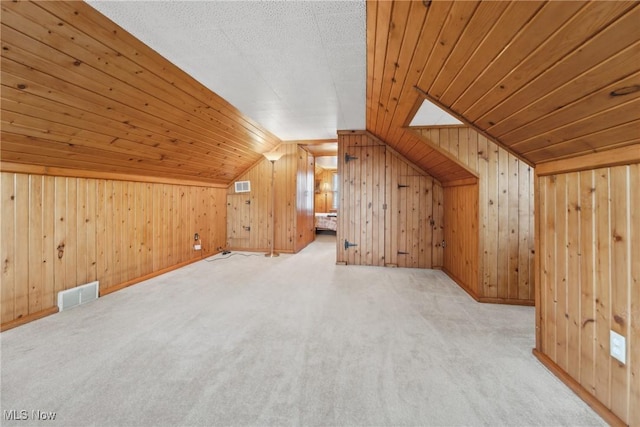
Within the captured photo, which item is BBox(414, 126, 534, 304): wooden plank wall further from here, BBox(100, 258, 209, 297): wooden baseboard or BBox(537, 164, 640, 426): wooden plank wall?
BBox(100, 258, 209, 297): wooden baseboard

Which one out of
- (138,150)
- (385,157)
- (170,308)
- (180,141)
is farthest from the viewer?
(385,157)

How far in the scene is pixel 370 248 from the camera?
4.14 metres

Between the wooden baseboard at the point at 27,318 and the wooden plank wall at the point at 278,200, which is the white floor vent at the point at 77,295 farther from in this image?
the wooden plank wall at the point at 278,200

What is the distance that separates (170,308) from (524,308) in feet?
11.3

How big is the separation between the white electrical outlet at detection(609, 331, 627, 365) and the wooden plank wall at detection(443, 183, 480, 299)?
5.03 ft

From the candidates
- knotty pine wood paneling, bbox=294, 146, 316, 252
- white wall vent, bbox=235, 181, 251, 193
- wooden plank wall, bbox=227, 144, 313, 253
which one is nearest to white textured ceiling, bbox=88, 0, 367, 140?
wooden plank wall, bbox=227, 144, 313, 253

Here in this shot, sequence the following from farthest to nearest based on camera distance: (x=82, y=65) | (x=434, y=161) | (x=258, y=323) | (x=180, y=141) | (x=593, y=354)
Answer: (x=434, y=161) → (x=180, y=141) → (x=258, y=323) → (x=82, y=65) → (x=593, y=354)

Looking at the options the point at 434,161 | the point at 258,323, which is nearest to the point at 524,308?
the point at 434,161

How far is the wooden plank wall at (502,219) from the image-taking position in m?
2.61

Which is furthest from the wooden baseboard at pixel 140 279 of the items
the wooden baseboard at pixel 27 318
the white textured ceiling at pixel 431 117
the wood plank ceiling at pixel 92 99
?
the white textured ceiling at pixel 431 117

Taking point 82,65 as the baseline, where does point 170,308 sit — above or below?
below

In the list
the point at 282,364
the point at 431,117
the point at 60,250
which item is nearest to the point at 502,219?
the point at 431,117

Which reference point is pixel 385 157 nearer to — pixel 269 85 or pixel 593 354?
pixel 269 85

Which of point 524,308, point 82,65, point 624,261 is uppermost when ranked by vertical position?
point 82,65
